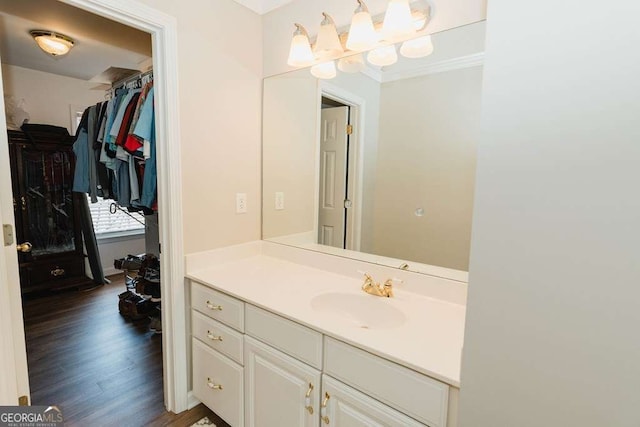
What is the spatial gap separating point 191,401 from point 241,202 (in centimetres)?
119

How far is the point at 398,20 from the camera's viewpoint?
Result: 136 centimetres

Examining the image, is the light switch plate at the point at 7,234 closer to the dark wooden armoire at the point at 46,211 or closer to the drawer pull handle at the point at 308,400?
the drawer pull handle at the point at 308,400

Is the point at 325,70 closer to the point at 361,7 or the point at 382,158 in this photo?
the point at 361,7

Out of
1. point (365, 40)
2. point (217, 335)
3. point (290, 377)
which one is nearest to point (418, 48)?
point (365, 40)

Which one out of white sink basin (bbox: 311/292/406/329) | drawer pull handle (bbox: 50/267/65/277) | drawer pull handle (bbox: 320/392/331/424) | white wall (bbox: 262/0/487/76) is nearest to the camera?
drawer pull handle (bbox: 320/392/331/424)

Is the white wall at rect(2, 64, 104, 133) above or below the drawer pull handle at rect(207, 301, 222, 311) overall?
above

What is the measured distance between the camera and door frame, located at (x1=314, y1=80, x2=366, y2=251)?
174 centimetres

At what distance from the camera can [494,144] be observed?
23.8 inches

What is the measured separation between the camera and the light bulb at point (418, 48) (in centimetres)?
141

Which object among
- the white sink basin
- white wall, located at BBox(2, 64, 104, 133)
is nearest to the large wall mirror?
the white sink basin

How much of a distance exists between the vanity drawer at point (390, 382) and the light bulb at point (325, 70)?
1.40 meters

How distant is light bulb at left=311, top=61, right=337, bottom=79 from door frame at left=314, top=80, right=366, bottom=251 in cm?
4

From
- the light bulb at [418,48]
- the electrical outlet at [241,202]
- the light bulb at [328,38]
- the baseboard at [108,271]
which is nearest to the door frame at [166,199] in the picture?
the electrical outlet at [241,202]

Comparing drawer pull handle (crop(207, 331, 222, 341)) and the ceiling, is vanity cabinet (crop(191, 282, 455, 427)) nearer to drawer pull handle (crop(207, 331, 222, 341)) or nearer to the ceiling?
drawer pull handle (crop(207, 331, 222, 341))
